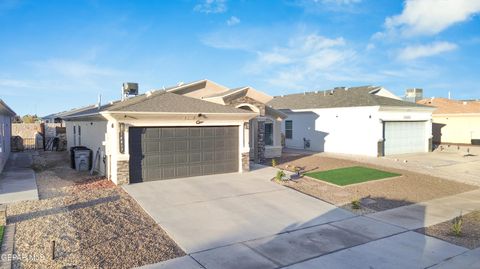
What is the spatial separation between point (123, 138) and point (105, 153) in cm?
201

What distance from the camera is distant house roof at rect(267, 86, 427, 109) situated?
24.2 metres

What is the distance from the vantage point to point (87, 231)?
27.4ft

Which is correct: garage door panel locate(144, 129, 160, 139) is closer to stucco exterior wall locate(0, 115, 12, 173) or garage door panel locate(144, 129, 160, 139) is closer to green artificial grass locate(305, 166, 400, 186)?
green artificial grass locate(305, 166, 400, 186)

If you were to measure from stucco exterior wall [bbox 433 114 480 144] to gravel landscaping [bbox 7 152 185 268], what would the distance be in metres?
32.8

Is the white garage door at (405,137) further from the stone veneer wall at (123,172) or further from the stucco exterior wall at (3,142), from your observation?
the stucco exterior wall at (3,142)

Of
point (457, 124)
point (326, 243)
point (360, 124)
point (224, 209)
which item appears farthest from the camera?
point (457, 124)

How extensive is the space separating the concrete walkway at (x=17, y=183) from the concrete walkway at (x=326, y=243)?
16.9 ft

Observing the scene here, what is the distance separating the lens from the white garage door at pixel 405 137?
945 inches

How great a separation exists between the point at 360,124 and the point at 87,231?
19968 millimetres

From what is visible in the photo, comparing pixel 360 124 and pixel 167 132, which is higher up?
pixel 360 124

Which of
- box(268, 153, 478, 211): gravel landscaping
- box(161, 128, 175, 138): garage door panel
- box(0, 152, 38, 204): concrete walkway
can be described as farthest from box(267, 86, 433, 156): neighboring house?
box(0, 152, 38, 204): concrete walkway

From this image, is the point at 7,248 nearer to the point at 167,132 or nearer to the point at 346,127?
the point at 167,132

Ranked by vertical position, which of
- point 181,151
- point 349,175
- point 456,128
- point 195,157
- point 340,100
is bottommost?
point 349,175

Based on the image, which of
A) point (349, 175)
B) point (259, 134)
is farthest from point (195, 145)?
point (349, 175)
